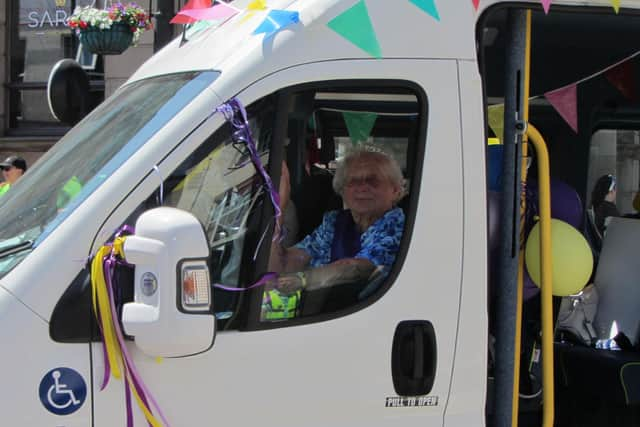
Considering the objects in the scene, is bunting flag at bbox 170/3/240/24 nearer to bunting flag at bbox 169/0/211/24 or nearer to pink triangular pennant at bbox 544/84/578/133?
bunting flag at bbox 169/0/211/24

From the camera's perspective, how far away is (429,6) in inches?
109

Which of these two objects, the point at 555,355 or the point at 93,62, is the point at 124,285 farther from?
the point at 93,62

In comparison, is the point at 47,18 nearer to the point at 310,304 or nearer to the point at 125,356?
the point at 310,304

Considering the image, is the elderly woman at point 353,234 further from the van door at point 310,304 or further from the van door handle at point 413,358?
the van door handle at point 413,358

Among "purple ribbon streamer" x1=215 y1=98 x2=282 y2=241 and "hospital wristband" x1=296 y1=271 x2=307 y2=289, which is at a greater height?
"purple ribbon streamer" x1=215 y1=98 x2=282 y2=241

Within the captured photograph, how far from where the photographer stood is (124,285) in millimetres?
2402

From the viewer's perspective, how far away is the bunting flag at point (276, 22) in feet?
8.73

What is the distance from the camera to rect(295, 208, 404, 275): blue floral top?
2822 mm

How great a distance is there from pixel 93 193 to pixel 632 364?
7.99 feet

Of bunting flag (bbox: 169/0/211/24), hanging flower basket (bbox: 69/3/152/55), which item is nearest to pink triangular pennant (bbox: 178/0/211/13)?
bunting flag (bbox: 169/0/211/24)

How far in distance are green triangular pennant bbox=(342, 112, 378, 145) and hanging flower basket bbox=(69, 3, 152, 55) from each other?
20.1 feet

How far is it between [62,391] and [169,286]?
0.47 meters

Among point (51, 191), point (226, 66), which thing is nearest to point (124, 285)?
point (51, 191)

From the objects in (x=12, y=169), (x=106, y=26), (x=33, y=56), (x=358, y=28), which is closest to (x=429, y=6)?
(x=358, y=28)
